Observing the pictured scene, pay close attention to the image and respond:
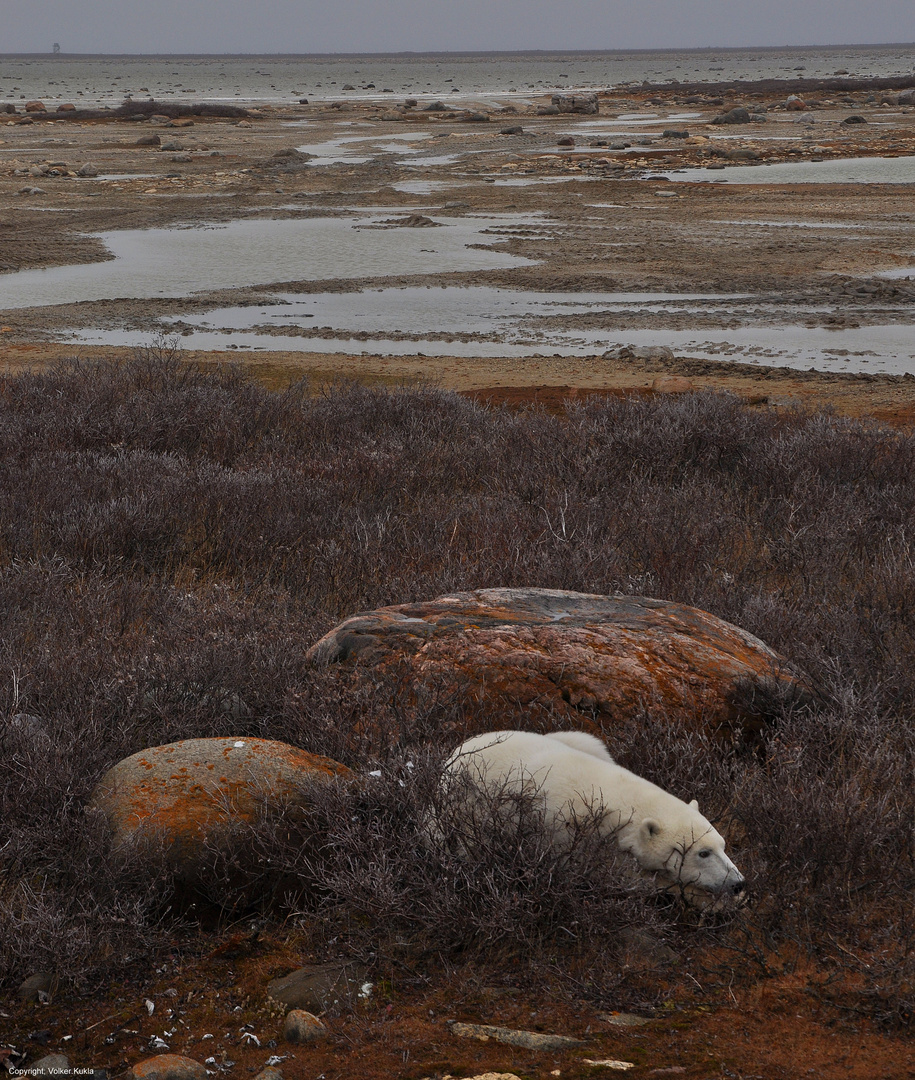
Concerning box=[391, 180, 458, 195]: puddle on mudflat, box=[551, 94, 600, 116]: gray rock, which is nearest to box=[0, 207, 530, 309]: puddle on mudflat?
box=[391, 180, 458, 195]: puddle on mudflat

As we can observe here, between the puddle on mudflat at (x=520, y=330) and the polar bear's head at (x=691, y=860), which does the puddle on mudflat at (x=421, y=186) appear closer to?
the puddle on mudflat at (x=520, y=330)

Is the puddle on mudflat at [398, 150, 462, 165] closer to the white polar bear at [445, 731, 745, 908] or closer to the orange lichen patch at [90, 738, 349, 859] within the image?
the orange lichen patch at [90, 738, 349, 859]

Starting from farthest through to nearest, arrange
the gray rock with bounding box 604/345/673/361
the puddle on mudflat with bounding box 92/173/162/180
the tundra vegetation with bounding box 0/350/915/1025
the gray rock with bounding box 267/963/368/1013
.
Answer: the puddle on mudflat with bounding box 92/173/162/180 → the gray rock with bounding box 604/345/673/361 → the tundra vegetation with bounding box 0/350/915/1025 → the gray rock with bounding box 267/963/368/1013

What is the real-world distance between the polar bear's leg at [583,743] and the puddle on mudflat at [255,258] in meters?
17.1

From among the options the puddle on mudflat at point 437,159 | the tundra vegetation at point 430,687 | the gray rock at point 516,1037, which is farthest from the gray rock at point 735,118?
the gray rock at point 516,1037

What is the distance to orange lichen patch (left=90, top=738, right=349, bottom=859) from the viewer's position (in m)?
3.49

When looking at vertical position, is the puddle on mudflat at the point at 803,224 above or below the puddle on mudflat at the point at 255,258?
above

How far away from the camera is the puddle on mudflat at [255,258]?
2000 cm

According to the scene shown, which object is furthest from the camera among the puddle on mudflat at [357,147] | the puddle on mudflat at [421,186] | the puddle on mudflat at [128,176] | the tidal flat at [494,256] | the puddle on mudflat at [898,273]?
the puddle on mudflat at [357,147]

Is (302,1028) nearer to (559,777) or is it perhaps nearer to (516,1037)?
(516,1037)

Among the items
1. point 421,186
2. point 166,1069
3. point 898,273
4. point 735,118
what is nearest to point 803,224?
point 898,273

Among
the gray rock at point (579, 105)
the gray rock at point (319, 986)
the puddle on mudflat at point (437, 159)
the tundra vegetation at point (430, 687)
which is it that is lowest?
the gray rock at point (319, 986)

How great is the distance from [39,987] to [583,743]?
1885 millimetres

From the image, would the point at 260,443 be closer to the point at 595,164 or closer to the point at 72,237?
the point at 72,237
